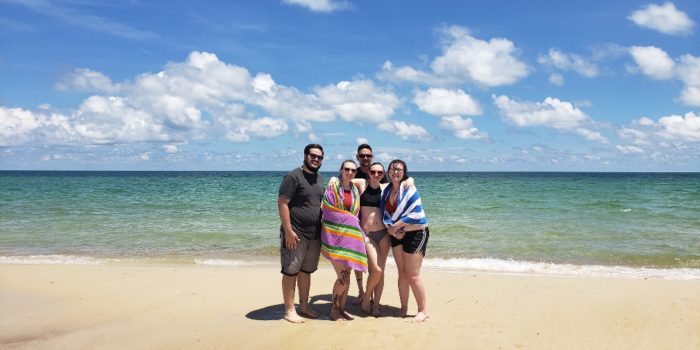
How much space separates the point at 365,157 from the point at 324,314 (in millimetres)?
1968

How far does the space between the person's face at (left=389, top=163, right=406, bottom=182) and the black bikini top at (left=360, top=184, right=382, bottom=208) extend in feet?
0.95

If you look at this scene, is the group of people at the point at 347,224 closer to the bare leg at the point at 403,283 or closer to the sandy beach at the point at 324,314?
the bare leg at the point at 403,283

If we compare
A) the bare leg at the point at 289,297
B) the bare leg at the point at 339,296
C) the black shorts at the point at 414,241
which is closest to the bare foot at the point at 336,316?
the bare leg at the point at 339,296

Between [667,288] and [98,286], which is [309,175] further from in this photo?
[667,288]

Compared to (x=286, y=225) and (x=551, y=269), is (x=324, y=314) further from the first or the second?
(x=551, y=269)

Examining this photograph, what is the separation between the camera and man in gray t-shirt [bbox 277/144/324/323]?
4973 millimetres

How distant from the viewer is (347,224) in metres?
5.02

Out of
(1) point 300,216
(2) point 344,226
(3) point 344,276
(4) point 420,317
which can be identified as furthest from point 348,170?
(4) point 420,317

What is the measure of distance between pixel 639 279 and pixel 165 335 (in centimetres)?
748

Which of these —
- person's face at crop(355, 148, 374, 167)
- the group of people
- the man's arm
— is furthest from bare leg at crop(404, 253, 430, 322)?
the man's arm

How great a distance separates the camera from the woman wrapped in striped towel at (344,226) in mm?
5004

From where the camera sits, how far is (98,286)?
710 cm

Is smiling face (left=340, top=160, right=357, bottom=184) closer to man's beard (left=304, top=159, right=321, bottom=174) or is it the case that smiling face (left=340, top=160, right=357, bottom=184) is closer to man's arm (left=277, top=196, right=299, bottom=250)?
man's beard (left=304, top=159, right=321, bottom=174)

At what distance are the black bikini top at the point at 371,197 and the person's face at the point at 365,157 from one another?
0.32 meters
